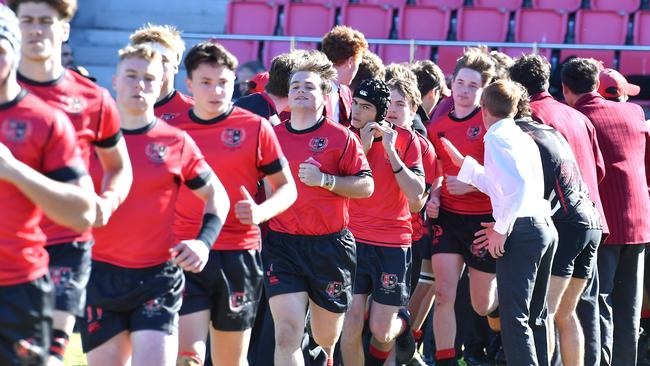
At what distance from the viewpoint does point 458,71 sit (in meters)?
8.20

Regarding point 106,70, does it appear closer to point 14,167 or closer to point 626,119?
point 626,119

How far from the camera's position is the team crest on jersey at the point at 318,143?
6.60 m

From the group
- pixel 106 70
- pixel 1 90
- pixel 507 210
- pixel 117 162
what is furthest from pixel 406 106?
pixel 106 70

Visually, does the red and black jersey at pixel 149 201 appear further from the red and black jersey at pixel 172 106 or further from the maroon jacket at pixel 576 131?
the maroon jacket at pixel 576 131

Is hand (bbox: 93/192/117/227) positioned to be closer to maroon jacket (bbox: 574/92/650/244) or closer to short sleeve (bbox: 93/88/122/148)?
short sleeve (bbox: 93/88/122/148)

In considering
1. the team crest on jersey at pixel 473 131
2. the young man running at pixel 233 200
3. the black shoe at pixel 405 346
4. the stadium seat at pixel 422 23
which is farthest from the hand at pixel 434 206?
the stadium seat at pixel 422 23

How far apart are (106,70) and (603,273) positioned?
32.3 ft

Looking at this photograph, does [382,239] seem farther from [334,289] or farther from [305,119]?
[305,119]

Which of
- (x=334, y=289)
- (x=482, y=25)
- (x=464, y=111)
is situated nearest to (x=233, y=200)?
(x=334, y=289)

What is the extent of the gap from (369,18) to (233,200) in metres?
10.7

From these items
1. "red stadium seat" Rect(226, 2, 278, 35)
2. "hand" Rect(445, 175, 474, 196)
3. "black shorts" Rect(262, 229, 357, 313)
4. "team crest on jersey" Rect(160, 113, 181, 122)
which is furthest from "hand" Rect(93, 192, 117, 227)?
"red stadium seat" Rect(226, 2, 278, 35)

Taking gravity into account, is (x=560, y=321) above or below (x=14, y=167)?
below

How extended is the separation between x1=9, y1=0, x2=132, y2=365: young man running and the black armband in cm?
40

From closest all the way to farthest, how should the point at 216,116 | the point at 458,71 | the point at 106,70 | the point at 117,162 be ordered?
the point at 117,162
the point at 216,116
the point at 458,71
the point at 106,70
